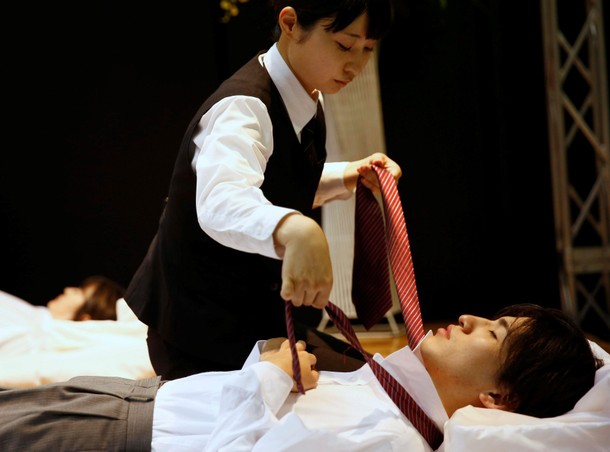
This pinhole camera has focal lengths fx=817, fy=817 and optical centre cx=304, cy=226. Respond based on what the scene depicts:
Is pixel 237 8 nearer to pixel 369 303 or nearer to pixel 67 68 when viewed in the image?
pixel 67 68

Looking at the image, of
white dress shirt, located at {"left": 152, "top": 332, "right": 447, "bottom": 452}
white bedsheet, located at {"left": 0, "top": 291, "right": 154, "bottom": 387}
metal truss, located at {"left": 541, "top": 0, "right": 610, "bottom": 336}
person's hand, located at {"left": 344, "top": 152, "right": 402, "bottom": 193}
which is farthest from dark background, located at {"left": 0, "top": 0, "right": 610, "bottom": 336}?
white dress shirt, located at {"left": 152, "top": 332, "right": 447, "bottom": 452}

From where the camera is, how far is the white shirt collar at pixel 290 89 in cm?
176

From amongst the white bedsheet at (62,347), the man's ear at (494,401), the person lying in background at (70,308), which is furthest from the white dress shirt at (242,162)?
the person lying in background at (70,308)

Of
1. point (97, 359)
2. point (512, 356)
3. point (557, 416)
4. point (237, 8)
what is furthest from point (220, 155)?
point (237, 8)

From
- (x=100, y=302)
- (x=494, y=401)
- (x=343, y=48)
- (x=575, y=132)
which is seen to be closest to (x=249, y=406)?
(x=494, y=401)

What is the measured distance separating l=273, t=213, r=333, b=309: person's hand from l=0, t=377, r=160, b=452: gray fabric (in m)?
0.55

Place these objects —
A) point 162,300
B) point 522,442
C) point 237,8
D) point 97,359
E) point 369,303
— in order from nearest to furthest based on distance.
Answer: point 522,442 → point 162,300 → point 369,303 → point 97,359 → point 237,8

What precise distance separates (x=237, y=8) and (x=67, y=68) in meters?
0.98

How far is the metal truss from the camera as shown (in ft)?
12.7

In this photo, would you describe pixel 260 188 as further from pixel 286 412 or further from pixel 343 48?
pixel 286 412

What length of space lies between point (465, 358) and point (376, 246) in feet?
1.45

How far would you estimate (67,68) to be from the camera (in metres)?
4.42

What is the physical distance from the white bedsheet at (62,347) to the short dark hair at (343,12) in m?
1.39

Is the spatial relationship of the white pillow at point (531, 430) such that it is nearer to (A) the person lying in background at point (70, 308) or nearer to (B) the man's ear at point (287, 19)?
(B) the man's ear at point (287, 19)
